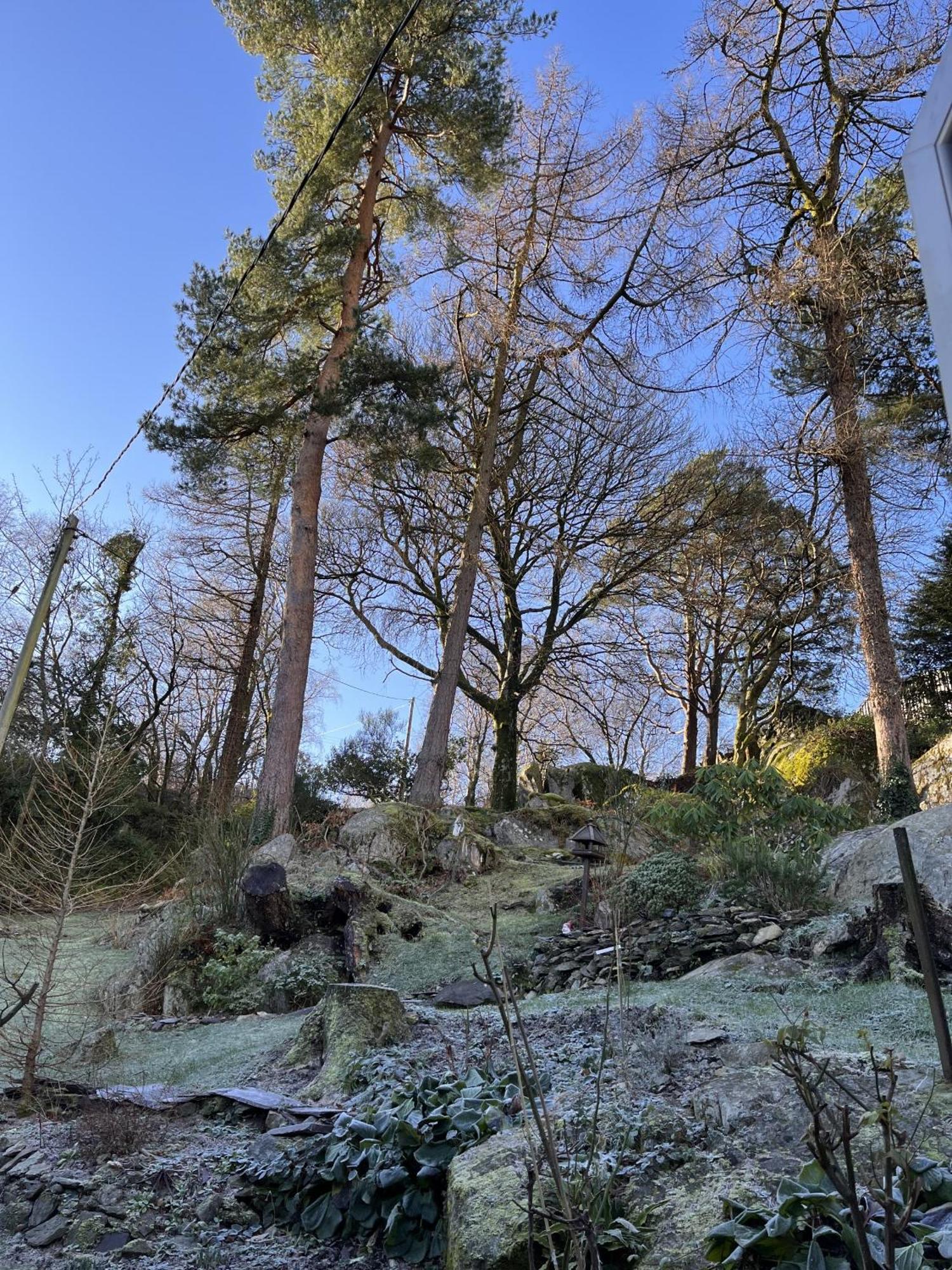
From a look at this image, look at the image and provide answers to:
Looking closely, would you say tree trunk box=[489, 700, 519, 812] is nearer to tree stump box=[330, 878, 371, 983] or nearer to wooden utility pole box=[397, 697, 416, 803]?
wooden utility pole box=[397, 697, 416, 803]

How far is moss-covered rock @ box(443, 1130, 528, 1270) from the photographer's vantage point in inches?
84.4

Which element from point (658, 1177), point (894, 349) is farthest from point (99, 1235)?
point (894, 349)

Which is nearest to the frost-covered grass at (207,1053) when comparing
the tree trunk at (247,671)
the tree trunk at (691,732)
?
the tree trunk at (247,671)

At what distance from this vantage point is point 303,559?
12.1 metres

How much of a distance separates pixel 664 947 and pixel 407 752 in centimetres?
1367

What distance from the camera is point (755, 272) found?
10.8 m

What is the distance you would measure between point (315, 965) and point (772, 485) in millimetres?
9147

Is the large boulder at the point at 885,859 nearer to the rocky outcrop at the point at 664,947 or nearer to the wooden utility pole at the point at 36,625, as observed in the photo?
the rocky outcrop at the point at 664,947

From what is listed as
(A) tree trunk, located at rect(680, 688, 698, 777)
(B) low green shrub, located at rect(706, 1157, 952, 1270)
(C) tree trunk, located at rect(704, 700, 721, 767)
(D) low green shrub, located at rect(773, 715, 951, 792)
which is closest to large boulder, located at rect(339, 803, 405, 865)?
(D) low green shrub, located at rect(773, 715, 951, 792)

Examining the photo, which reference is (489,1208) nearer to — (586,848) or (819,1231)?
(819,1231)

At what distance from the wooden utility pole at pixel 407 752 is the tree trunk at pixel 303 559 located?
4.97m

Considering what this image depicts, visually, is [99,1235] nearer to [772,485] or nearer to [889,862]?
[889,862]

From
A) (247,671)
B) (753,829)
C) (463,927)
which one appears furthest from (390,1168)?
(247,671)

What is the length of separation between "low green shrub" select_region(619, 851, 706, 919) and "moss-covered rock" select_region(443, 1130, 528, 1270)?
429 cm
